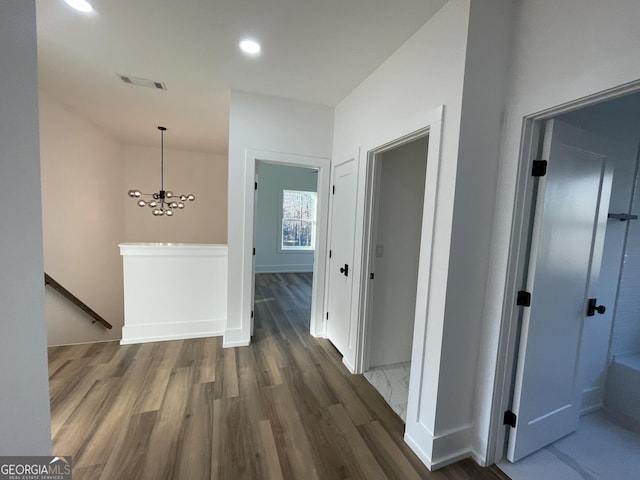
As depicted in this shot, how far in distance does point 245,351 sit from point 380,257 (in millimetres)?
1779

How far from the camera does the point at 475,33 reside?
1.49m

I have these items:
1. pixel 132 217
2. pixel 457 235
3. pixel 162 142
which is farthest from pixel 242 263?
pixel 132 217

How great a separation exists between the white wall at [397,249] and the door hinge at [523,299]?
120cm

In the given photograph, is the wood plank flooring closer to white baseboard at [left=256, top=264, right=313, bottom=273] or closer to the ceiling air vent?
the ceiling air vent

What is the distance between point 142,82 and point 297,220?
509 cm

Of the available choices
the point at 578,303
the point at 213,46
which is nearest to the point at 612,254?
the point at 578,303

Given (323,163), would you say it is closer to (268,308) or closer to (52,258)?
(268,308)

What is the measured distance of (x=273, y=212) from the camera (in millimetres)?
7258

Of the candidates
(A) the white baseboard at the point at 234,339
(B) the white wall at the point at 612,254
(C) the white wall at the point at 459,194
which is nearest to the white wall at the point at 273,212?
(A) the white baseboard at the point at 234,339

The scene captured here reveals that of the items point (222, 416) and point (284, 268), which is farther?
point (284, 268)

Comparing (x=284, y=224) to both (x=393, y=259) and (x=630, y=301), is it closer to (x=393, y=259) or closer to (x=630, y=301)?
(x=393, y=259)

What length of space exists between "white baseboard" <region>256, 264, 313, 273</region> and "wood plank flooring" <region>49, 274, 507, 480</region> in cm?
412

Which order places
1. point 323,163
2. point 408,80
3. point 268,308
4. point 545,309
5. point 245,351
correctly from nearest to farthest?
point 545,309, point 408,80, point 245,351, point 323,163, point 268,308

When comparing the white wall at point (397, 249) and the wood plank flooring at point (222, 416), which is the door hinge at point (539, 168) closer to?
the white wall at point (397, 249)
